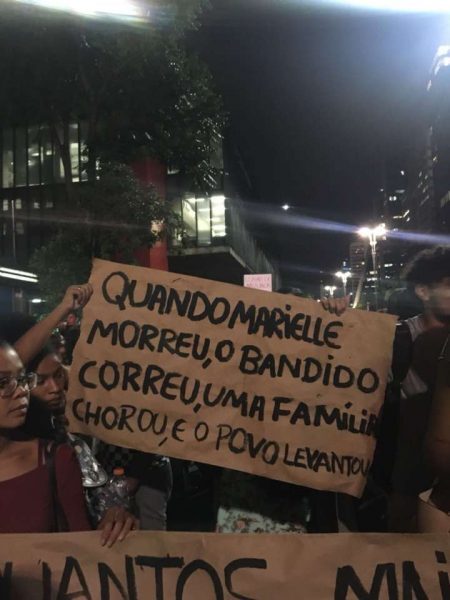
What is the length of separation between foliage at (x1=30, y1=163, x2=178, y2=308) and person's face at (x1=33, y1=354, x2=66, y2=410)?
33.1 ft

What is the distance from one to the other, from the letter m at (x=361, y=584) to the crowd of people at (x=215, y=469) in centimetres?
24

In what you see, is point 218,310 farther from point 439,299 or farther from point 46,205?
point 46,205

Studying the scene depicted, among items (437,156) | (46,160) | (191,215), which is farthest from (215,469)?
(437,156)

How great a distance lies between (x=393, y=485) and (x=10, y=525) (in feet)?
5.45

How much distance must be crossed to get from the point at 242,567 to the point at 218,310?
3.17ft

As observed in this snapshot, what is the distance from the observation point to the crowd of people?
2242 millimetres

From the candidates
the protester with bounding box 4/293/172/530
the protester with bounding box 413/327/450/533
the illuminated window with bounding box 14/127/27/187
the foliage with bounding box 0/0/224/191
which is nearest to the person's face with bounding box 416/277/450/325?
the protester with bounding box 413/327/450/533

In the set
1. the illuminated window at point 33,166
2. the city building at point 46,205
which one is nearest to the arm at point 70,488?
the city building at point 46,205

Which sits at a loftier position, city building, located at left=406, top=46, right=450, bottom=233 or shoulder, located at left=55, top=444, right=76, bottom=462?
city building, located at left=406, top=46, right=450, bottom=233

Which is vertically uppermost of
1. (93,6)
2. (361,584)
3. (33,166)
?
(93,6)

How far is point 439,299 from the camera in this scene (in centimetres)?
328

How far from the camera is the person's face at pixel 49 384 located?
2.76m

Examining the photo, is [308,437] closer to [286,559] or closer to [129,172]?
[286,559]

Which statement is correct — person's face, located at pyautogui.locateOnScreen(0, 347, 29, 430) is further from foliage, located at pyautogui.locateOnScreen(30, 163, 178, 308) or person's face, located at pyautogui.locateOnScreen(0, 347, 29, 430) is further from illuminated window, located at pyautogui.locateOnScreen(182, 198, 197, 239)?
illuminated window, located at pyautogui.locateOnScreen(182, 198, 197, 239)
